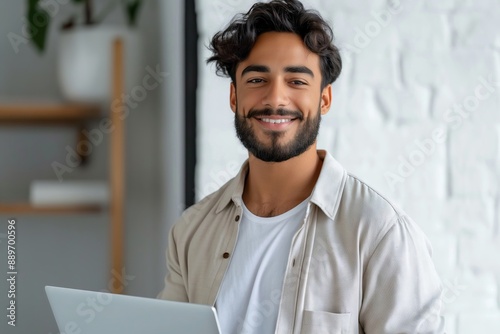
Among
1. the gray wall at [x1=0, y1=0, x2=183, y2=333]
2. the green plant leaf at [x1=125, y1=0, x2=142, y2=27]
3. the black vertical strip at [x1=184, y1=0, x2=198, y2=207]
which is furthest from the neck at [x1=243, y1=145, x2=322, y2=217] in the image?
the green plant leaf at [x1=125, y1=0, x2=142, y2=27]

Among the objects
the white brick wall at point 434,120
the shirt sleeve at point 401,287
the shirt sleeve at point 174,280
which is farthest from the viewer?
the white brick wall at point 434,120

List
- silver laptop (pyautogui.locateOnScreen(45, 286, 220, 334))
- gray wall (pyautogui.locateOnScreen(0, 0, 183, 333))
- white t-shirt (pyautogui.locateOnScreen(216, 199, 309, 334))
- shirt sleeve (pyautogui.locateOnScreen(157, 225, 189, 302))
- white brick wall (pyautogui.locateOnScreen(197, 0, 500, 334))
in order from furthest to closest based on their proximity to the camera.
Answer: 1. gray wall (pyautogui.locateOnScreen(0, 0, 183, 333))
2. white brick wall (pyautogui.locateOnScreen(197, 0, 500, 334))
3. shirt sleeve (pyautogui.locateOnScreen(157, 225, 189, 302))
4. white t-shirt (pyautogui.locateOnScreen(216, 199, 309, 334))
5. silver laptop (pyautogui.locateOnScreen(45, 286, 220, 334))

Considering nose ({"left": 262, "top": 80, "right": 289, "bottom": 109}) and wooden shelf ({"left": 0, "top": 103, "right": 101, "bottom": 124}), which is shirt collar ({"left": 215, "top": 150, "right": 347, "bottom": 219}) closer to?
nose ({"left": 262, "top": 80, "right": 289, "bottom": 109})

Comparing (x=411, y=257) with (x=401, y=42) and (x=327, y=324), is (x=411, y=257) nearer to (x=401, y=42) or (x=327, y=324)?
(x=327, y=324)

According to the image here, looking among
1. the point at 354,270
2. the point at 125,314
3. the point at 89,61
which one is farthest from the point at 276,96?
the point at 89,61

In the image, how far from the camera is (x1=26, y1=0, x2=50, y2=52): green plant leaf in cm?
208

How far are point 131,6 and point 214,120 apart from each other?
45cm

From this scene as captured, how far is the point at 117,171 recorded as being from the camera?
202 centimetres

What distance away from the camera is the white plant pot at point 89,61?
204 centimetres

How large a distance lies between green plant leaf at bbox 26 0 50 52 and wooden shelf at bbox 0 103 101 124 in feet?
0.66

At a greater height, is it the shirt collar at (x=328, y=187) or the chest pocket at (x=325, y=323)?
the shirt collar at (x=328, y=187)

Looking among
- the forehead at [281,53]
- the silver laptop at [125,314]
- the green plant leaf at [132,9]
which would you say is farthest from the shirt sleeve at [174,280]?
the green plant leaf at [132,9]

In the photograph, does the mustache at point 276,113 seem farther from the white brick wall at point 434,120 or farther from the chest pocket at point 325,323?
the white brick wall at point 434,120

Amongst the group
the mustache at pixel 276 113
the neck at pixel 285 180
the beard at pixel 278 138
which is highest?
the mustache at pixel 276 113
